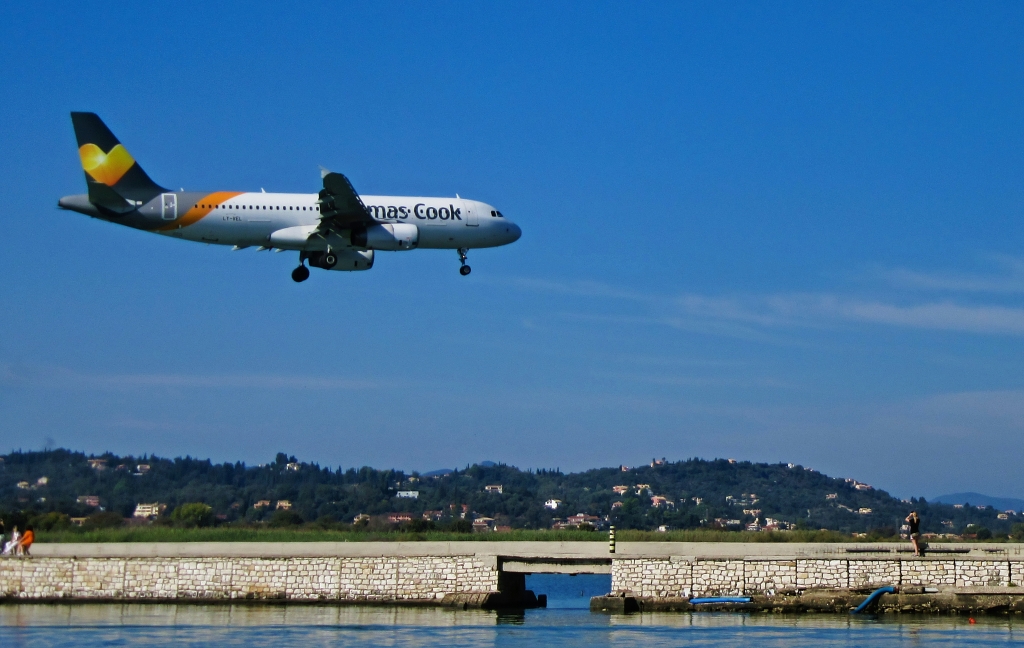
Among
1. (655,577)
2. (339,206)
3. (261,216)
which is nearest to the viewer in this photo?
(655,577)

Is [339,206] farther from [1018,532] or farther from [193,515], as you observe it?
[1018,532]

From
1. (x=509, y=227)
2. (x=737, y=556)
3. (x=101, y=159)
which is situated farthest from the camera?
(x=509, y=227)

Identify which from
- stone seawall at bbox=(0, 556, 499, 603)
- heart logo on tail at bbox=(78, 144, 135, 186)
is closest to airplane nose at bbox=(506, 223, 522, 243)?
heart logo on tail at bbox=(78, 144, 135, 186)

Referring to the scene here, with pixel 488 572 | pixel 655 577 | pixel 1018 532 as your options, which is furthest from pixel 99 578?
pixel 1018 532

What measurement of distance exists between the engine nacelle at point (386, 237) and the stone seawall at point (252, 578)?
17.2 metres

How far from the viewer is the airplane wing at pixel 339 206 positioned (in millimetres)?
50562

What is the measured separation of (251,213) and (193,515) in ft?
46.1

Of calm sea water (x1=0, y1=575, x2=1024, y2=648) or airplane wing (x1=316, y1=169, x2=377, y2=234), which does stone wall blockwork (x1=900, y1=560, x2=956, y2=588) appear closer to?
calm sea water (x1=0, y1=575, x2=1024, y2=648)

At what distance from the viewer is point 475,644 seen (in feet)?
98.2

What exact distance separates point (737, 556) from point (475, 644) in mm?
9161

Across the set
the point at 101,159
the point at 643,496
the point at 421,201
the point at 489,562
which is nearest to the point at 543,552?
the point at 489,562

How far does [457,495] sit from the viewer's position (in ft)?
291

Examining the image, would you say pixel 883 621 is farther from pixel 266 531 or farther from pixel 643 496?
pixel 643 496

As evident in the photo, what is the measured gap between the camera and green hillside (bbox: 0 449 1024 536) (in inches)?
2419
